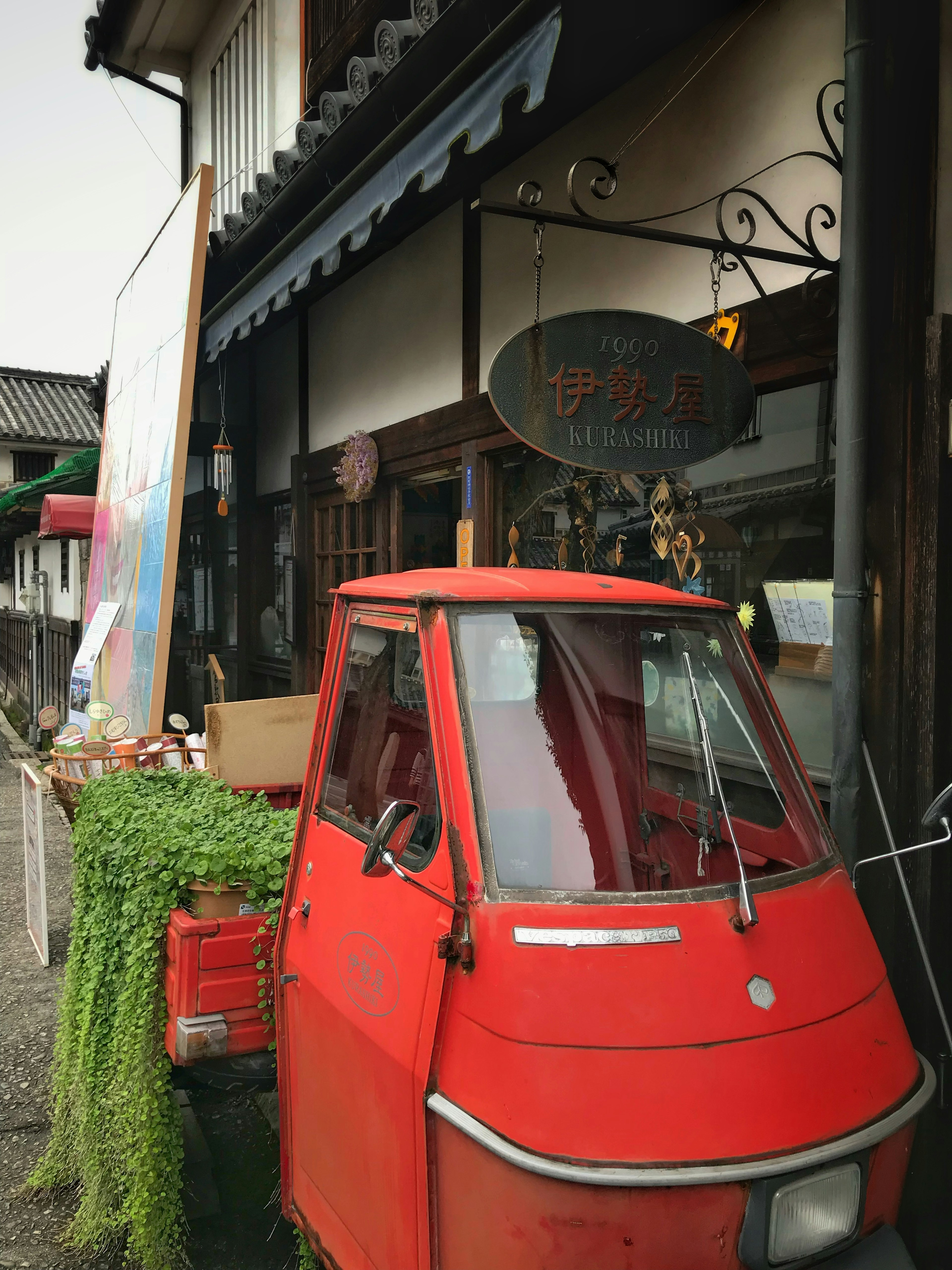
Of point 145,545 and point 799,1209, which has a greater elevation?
point 145,545

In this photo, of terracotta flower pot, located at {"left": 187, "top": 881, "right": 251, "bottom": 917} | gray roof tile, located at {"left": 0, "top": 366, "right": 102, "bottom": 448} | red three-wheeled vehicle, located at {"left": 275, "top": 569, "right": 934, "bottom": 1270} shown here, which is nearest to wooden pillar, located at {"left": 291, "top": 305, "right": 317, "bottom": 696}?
terracotta flower pot, located at {"left": 187, "top": 881, "right": 251, "bottom": 917}

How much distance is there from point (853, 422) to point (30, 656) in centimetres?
1635

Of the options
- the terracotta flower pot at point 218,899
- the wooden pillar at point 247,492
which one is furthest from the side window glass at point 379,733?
the wooden pillar at point 247,492

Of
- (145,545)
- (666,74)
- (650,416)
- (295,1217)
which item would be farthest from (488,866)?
(145,545)

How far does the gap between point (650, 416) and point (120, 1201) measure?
3.30m

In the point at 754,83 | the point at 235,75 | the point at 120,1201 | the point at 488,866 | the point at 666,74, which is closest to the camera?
the point at 488,866

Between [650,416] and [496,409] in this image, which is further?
[650,416]

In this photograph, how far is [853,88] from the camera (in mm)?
3287

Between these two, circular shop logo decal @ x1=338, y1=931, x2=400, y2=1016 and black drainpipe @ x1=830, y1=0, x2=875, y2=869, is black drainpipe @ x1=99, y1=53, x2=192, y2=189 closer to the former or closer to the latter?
black drainpipe @ x1=830, y1=0, x2=875, y2=869

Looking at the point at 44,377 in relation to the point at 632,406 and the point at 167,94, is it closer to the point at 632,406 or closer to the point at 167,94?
the point at 167,94

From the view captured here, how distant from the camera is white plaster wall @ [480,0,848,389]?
3.80m

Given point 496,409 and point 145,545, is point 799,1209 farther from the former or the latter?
point 145,545

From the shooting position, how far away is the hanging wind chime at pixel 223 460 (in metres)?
8.49

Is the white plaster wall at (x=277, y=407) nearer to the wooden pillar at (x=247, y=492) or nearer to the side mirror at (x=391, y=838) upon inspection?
the wooden pillar at (x=247, y=492)
